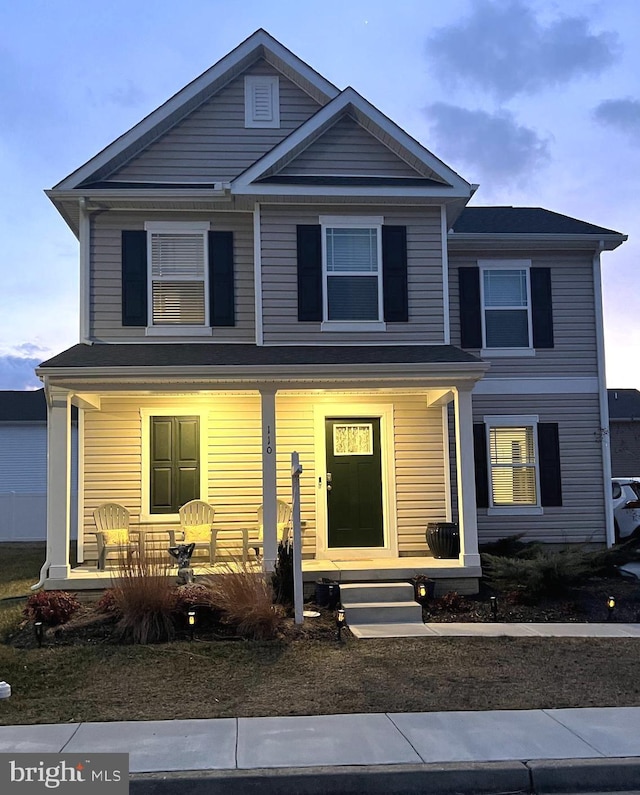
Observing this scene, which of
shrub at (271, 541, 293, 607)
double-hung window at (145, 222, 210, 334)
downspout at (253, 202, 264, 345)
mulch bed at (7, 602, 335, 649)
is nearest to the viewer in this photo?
mulch bed at (7, 602, 335, 649)

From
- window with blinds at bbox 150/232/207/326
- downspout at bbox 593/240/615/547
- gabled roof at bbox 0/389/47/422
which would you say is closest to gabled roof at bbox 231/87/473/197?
window with blinds at bbox 150/232/207/326

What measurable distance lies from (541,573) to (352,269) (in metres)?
4.83

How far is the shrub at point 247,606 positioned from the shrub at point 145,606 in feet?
1.61

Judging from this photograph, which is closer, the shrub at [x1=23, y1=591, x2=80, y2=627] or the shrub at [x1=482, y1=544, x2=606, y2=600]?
the shrub at [x1=23, y1=591, x2=80, y2=627]

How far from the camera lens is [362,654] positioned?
23.7 feet

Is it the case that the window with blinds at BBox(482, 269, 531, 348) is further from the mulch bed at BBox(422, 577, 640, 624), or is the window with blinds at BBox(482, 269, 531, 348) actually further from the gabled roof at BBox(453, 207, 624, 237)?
the mulch bed at BBox(422, 577, 640, 624)

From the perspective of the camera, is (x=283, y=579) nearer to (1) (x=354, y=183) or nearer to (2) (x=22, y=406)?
(1) (x=354, y=183)

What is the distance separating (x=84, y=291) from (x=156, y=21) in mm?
4804

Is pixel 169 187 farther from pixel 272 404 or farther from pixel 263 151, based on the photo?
pixel 272 404

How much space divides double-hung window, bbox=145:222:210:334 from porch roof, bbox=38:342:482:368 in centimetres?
45

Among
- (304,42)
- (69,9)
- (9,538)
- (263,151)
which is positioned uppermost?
(304,42)

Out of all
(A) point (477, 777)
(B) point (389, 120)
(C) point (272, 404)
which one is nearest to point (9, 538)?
(C) point (272, 404)

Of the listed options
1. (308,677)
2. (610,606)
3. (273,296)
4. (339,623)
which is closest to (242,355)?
(273,296)

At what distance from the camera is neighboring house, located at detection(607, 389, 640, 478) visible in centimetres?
2862
